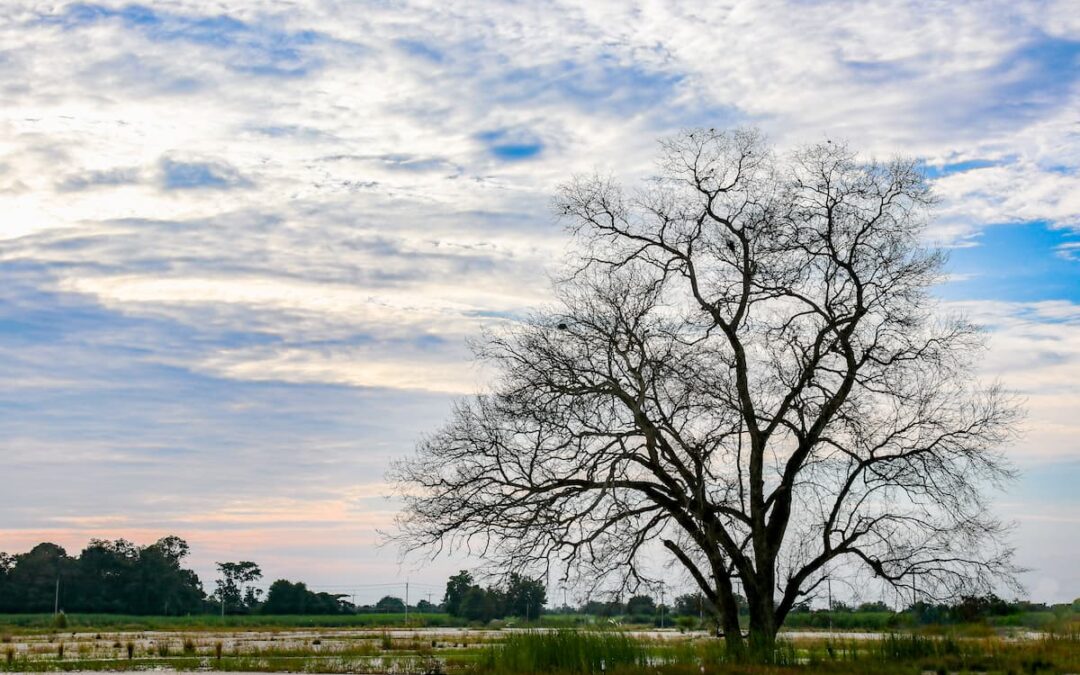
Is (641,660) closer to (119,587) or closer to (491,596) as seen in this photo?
(491,596)

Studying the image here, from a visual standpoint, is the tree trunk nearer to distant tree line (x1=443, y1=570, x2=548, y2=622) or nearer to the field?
the field

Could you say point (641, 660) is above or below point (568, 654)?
below

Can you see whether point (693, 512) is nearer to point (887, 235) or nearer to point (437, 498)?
point (437, 498)

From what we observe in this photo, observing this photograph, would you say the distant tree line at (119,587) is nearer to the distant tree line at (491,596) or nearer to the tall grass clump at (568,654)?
the distant tree line at (491,596)

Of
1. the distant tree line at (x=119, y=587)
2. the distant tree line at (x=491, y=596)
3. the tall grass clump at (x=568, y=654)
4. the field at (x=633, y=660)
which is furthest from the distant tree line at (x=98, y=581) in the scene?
the tall grass clump at (x=568, y=654)

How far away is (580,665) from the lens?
25812mm

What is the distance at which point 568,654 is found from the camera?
1028 inches

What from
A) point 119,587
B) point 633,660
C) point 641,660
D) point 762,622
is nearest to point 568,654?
point 633,660

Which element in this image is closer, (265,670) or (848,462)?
(848,462)

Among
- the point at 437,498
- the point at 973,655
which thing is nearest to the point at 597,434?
the point at 437,498

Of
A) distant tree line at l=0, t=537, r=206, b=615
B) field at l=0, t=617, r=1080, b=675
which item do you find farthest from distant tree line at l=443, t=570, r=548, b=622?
distant tree line at l=0, t=537, r=206, b=615

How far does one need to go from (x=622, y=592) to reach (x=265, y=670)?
37.3 ft

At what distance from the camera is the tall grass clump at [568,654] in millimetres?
25875

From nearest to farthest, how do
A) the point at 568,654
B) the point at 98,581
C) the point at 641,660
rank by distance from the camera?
the point at 568,654
the point at 641,660
the point at 98,581
